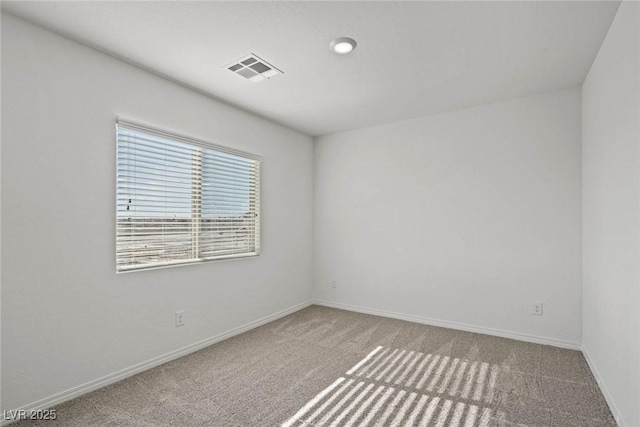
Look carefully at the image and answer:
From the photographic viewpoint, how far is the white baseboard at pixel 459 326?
9.93ft

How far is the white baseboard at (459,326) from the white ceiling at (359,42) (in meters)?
2.42

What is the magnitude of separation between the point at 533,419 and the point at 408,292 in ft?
6.50

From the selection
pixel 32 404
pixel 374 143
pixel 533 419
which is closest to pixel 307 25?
pixel 374 143

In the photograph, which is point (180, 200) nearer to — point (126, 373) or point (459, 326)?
point (126, 373)

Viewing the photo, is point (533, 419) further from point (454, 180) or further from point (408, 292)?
point (454, 180)

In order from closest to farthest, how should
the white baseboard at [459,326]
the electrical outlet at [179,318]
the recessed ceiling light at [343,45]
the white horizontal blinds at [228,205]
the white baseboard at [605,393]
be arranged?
the white baseboard at [605,393]
the recessed ceiling light at [343,45]
the electrical outlet at [179,318]
the white baseboard at [459,326]
the white horizontal blinds at [228,205]

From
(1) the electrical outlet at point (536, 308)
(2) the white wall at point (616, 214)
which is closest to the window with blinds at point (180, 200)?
(1) the electrical outlet at point (536, 308)

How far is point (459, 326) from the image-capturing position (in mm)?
3549

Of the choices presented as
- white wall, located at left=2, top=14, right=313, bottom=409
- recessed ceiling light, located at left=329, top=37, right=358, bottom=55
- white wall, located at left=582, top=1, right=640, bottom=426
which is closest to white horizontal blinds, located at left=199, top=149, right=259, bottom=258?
white wall, located at left=2, top=14, right=313, bottom=409

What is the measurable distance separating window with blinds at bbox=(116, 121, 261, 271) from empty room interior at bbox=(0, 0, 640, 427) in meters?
0.02

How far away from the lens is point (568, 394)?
87.0 inches

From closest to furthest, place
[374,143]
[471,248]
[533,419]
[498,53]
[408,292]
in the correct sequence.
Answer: [533,419]
[498,53]
[471,248]
[408,292]
[374,143]

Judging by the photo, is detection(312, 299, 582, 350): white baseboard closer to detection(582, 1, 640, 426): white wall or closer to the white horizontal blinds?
detection(582, 1, 640, 426): white wall

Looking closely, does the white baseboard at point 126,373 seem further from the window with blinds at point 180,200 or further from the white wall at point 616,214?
the white wall at point 616,214
